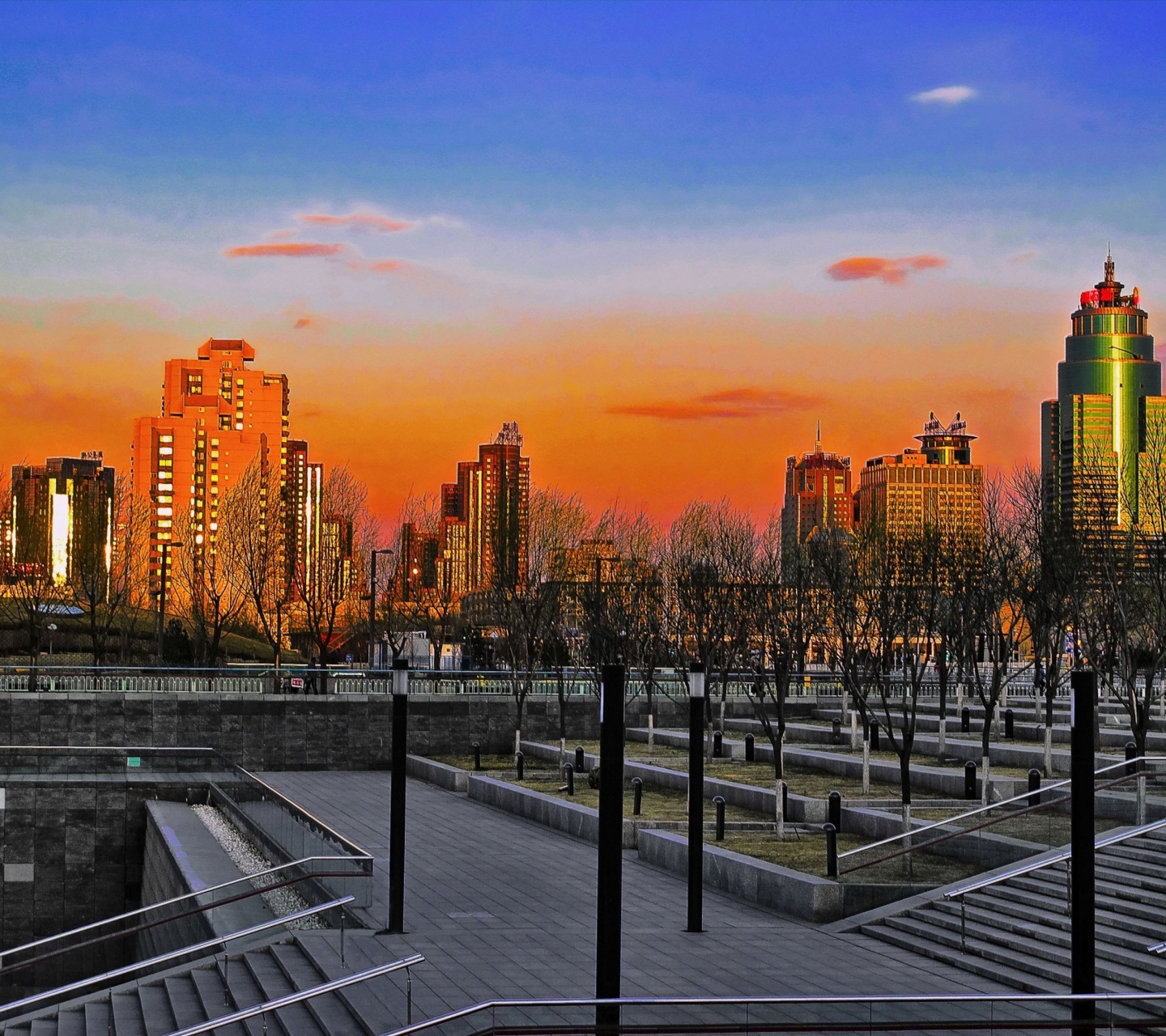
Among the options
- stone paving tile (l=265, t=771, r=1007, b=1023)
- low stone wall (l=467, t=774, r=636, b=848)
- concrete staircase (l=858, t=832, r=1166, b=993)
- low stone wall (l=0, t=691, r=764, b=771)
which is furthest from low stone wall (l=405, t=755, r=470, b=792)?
concrete staircase (l=858, t=832, r=1166, b=993)

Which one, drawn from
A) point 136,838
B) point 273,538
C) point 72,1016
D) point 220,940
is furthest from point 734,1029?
point 273,538

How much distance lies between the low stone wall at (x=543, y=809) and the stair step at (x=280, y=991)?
7860mm

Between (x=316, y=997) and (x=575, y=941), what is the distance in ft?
13.7

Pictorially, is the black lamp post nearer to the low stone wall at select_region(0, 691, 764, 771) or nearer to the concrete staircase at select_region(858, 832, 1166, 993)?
the concrete staircase at select_region(858, 832, 1166, 993)

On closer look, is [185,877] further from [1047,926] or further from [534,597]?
[534,597]

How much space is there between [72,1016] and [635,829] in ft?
32.6

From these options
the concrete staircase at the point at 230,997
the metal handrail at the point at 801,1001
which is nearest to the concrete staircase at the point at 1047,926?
the metal handrail at the point at 801,1001

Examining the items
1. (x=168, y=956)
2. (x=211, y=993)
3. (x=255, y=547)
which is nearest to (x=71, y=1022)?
(x=168, y=956)

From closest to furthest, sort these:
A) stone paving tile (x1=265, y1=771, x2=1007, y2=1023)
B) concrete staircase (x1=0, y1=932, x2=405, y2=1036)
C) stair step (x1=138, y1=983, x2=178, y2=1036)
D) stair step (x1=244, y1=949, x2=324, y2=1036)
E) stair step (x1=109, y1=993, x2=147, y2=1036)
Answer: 1. stair step (x1=244, y1=949, x2=324, y2=1036)
2. concrete staircase (x1=0, y1=932, x2=405, y2=1036)
3. stone paving tile (x1=265, y1=771, x2=1007, y2=1023)
4. stair step (x1=138, y1=983, x2=178, y2=1036)
5. stair step (x1=109, y1=993, x2=147, y2=1036)

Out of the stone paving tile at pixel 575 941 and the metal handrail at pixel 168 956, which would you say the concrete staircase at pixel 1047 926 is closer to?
the stone paving tile at pixel 575 941

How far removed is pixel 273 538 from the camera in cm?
7069

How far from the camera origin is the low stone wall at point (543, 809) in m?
25.4

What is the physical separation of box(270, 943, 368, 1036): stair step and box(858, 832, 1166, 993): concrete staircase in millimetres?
6294

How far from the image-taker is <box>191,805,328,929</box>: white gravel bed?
17547mm
